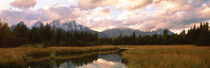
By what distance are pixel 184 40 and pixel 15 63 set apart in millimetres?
106281

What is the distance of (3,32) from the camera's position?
63.5 m

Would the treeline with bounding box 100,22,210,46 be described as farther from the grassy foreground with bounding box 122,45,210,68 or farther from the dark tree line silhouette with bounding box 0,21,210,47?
the grassy foreground with bounding box 122,45,210,68

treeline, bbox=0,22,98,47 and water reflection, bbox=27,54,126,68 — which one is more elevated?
treeline, bbox=0,22,98,47

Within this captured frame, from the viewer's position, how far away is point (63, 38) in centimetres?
11175

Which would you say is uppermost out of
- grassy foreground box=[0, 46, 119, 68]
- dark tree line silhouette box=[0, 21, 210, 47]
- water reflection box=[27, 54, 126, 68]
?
dark tree line silhouette box=[0, 21, 210, 47]

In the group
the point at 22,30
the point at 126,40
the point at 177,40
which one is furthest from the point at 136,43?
the point at 22,30

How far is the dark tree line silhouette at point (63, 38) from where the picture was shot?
223ft

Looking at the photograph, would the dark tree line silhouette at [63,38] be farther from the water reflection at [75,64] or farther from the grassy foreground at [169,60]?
the grassy foreground at [169,60]

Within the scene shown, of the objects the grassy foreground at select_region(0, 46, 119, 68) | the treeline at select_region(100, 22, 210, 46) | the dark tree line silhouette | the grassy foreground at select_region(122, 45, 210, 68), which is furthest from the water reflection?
the treeline at select_region(100, 22, 210, 46)

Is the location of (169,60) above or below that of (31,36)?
below

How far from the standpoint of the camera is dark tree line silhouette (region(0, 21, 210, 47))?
68062 mm

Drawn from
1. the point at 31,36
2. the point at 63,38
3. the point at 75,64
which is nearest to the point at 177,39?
the point at 63,38

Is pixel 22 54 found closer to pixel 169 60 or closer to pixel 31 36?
pixel 169 60

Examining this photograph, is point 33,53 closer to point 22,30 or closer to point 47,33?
point 22,30
